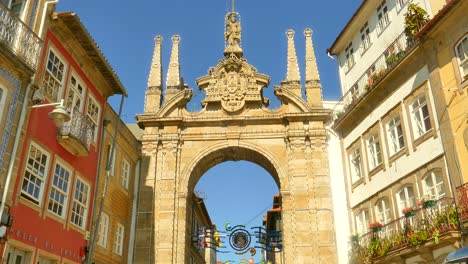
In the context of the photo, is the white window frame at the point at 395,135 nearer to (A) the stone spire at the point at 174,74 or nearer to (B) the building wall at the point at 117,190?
(B) the building wall at the point at 117,190

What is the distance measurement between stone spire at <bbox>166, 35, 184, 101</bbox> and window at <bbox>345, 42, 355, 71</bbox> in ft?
30.4

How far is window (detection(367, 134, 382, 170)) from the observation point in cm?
1827

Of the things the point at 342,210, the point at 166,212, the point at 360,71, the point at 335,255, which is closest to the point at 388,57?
the point at 360,71

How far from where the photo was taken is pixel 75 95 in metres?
15.0

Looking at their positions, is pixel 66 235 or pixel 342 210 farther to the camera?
pixel 342 210

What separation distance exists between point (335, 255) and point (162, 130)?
10777mm

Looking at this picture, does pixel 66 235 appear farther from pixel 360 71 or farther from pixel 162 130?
pixel 360 71

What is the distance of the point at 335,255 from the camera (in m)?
20.1

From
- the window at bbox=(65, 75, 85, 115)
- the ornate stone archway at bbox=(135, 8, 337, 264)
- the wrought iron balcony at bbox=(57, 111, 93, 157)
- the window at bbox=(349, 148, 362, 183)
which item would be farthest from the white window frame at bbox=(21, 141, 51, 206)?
the window at bbox=(349, 148, 362, 183)

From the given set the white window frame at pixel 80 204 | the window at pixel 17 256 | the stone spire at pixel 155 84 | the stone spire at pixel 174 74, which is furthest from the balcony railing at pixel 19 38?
the stone spire at pixel 174 74

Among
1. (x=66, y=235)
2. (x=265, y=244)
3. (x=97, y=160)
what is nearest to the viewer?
(x=66, y=235)

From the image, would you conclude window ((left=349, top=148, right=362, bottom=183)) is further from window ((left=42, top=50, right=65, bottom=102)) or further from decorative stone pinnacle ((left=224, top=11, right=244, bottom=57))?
window ((left=42, top=50, right=65, bottom=102))

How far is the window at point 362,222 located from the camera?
18.9 m

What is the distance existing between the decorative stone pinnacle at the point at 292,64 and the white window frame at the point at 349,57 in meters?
2.64
